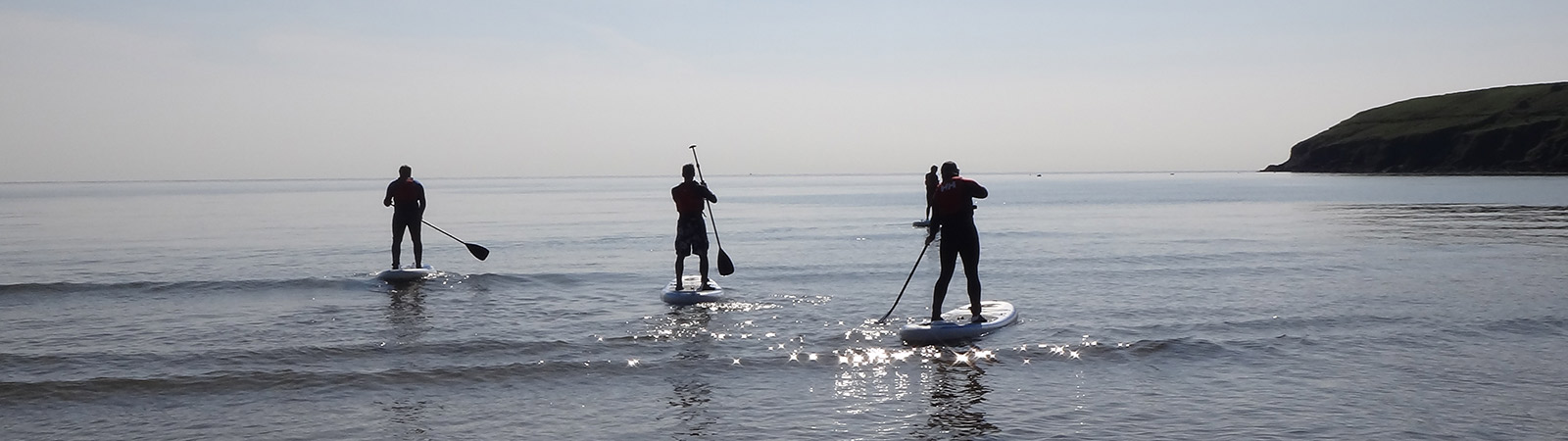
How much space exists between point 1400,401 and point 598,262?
1684cm

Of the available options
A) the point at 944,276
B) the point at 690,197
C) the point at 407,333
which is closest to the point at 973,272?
the point at 944,276

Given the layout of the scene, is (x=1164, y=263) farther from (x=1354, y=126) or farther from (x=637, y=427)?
(x=1354, y=126)

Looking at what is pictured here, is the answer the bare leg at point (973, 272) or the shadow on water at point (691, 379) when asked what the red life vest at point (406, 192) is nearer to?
the shadow on water at point (691, 379)

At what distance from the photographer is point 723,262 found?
18.1 metres

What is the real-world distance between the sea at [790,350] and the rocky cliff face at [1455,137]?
135445 mm

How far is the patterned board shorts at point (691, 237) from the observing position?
1603 cm

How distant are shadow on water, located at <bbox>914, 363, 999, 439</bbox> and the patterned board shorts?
6.16 meters

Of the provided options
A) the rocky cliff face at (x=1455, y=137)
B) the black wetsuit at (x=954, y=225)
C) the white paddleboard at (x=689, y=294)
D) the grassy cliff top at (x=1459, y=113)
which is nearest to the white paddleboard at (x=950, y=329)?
the black wetsuit at (x=954, y=225)

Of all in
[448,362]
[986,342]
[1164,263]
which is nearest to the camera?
[448,362]

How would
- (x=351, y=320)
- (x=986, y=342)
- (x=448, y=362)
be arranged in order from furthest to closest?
(x=351, y=320)
(x=986, y=342)
(x=448, y=362)

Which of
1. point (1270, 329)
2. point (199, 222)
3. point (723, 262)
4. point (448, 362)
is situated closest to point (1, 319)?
point (448, 362)

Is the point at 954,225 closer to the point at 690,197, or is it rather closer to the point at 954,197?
the point at 954,197

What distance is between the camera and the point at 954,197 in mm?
12328

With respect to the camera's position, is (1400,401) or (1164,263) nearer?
(1400,401)
